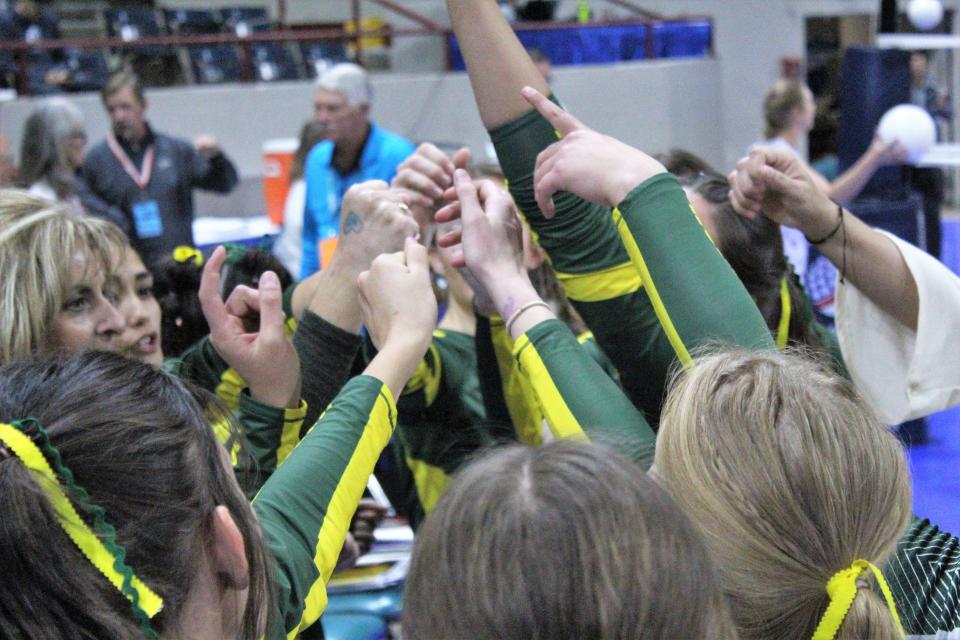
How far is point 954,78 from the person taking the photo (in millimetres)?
9781

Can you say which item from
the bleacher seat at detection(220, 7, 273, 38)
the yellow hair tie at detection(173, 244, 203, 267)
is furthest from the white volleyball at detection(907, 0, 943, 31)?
the bleacher seat at detection(220, 7, 273, 38)

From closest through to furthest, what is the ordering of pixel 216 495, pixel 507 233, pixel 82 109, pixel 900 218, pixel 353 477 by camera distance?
1. pixel 216 495
2. pixel 353 477
3. pixel 507 233
4. pixel 900 218
5. pixel 82 109

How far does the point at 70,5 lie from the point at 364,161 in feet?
23.7

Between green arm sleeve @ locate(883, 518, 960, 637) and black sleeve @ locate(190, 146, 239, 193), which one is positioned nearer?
green arm sleeve @ locate(883, 518, 960, 637)

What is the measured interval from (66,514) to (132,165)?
A: 399 cm

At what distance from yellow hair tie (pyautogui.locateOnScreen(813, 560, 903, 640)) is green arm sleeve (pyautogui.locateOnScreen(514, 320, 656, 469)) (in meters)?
0.26

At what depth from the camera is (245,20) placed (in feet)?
30.6

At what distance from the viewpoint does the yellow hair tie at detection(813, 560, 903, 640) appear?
83 cm


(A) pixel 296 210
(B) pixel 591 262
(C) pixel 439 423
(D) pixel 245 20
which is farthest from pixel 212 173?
(D) pixel 245 20

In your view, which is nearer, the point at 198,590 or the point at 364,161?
the point at 198,590

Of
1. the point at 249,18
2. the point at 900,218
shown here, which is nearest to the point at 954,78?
the point at 249,18

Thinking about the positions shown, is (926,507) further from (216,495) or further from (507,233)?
(216,495)

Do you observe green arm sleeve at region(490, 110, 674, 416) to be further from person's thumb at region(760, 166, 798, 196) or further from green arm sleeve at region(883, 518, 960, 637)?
green arm sleeve at region(883, 518, 960, 637)

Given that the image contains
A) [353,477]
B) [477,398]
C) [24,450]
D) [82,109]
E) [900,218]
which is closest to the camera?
[24,450]
